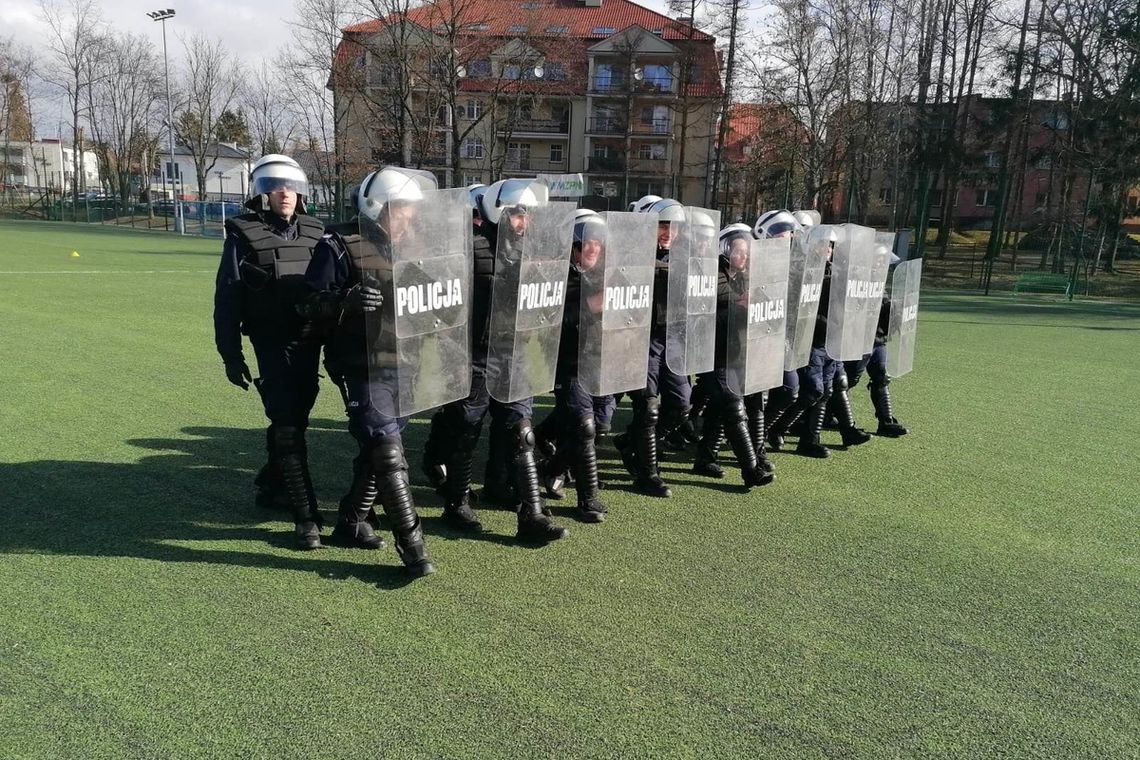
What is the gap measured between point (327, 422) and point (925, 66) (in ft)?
120

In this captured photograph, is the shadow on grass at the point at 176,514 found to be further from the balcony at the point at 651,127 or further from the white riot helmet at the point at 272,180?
the balcony at the point at 651,127

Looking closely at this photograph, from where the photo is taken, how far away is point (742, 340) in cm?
540

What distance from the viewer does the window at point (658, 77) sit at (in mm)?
46562

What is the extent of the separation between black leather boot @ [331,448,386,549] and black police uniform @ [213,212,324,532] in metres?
0.17

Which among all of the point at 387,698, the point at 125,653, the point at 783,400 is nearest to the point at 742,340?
the point at 783,400

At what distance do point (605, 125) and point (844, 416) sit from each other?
44.7 m

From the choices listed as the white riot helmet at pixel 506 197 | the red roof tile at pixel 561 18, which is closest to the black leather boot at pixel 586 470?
the white riot helmet at pixel 506 197

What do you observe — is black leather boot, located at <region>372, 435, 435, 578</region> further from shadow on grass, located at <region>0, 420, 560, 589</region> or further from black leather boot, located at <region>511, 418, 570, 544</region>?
black leather boot, located at <region>511, 418, 570, 544</region>

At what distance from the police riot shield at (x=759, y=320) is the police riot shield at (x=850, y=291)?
2.20 ft

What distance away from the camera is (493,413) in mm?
4691

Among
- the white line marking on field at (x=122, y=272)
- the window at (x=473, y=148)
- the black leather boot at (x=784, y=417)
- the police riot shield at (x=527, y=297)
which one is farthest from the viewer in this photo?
the window at (x=473, y=148)

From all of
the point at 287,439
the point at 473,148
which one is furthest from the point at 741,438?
the point at 473,148

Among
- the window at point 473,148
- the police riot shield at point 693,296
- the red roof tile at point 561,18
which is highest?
the red roof tile at point 561,18

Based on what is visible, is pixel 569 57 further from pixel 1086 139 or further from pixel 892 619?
pixel 892 619
